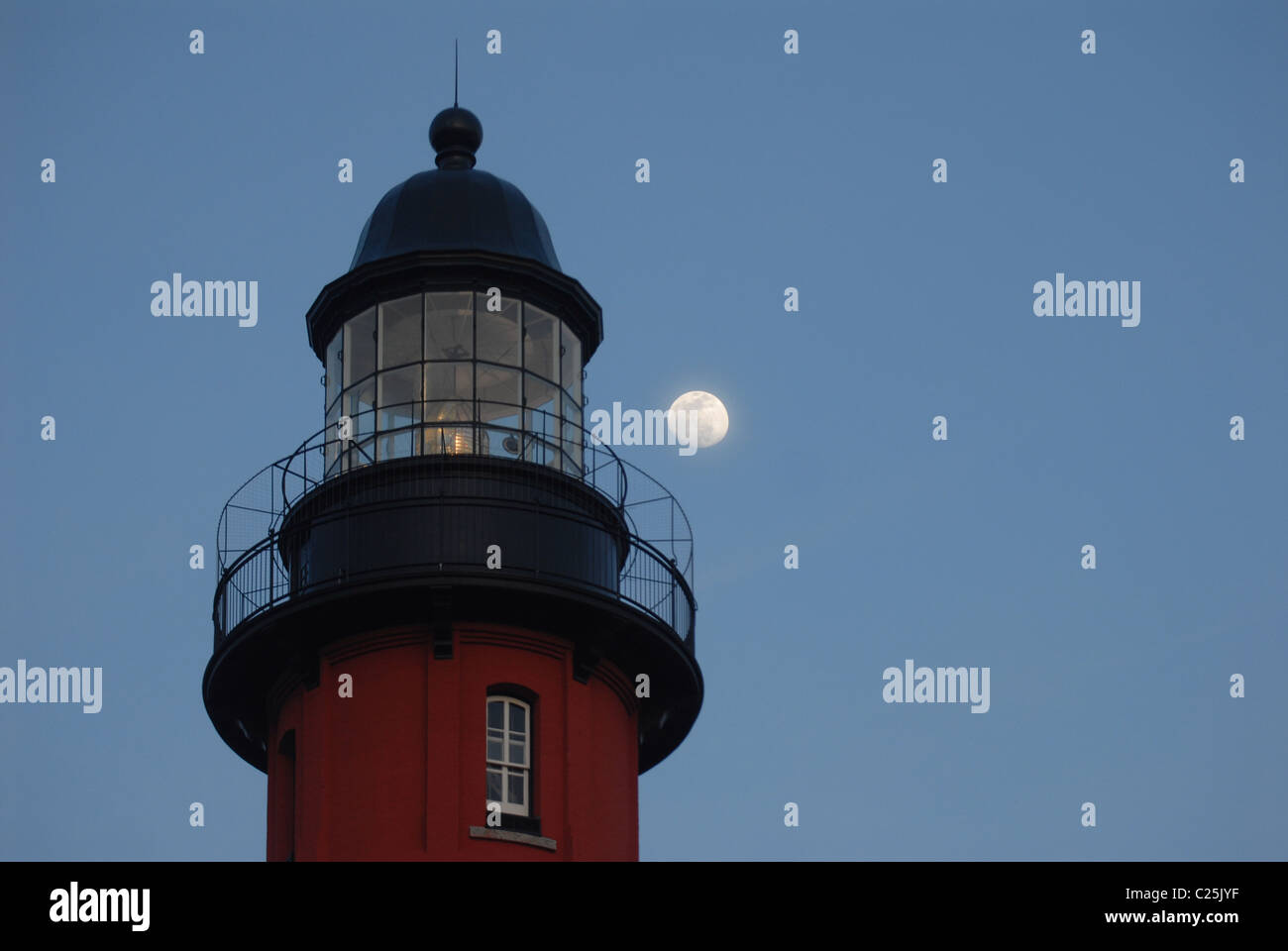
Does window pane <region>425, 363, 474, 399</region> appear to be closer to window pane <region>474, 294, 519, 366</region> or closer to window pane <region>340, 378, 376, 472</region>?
window pane <region>474, 294, 519, 366</region>

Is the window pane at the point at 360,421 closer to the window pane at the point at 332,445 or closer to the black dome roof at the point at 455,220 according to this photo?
the window pane at the point at 332,445

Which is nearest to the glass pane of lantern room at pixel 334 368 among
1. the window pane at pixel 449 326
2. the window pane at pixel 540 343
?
the window pane at pixel 449 326

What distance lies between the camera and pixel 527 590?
33.3 meters

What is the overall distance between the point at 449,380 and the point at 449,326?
91 centimetres

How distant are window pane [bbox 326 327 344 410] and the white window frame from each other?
17.3 ft

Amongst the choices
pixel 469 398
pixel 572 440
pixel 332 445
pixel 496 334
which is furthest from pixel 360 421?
pixel 572 440

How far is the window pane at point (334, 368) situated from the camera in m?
36.2

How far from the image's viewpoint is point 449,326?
117 feet

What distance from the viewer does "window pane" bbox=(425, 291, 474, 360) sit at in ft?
116

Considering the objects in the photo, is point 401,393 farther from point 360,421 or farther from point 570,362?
point 570,362

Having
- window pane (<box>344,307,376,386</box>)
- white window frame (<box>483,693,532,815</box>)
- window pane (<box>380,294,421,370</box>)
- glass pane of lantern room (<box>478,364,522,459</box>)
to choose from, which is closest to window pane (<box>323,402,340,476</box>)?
window pane (<box>344,307,376,386</box>)

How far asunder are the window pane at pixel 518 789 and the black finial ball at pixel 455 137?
31.5 feet
